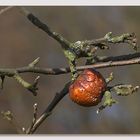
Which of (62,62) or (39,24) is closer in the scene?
(39,24)

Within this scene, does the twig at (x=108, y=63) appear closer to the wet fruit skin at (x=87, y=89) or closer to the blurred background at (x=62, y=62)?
the wet fruit skin at (x=87, y=89)

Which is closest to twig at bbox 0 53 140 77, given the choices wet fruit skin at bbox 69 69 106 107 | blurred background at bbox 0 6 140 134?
wet fruit skin at bbox 69 69 106 107

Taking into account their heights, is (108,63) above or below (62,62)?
above

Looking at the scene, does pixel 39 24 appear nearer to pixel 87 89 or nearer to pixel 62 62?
pixel 87 89

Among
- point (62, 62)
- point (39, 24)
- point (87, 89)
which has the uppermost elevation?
point (39, 24)

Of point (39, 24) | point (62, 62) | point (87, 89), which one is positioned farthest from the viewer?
point (62, 62)

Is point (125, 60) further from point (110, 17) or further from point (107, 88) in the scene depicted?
point (110, 17)

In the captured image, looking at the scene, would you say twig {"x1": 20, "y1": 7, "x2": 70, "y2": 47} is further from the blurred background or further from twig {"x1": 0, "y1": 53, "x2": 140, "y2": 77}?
the blurred background

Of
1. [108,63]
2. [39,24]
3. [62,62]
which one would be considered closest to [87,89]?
[108,63]
